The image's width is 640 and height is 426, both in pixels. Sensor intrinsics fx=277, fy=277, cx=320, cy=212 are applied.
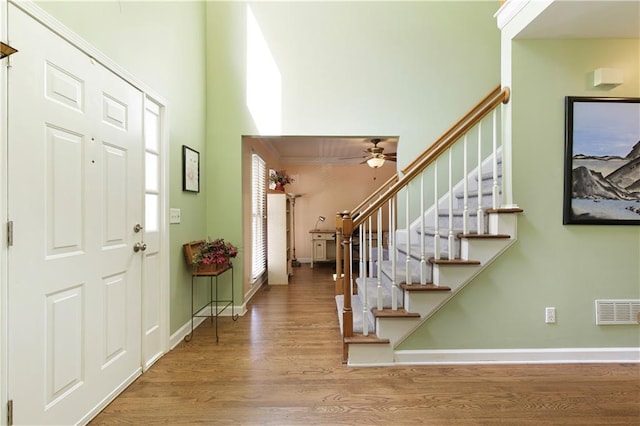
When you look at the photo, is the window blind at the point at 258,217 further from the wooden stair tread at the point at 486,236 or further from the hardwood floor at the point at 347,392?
the wooden stair tread at the point at 486,236

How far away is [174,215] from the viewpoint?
8.08ft

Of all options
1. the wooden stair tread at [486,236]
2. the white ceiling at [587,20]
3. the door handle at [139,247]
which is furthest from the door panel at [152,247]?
the white ceiling at [587,20]

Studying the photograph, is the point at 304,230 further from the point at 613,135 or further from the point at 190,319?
the point at 613,135

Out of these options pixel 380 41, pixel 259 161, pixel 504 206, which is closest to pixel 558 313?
pixel 504 206

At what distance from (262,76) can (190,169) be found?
4.38 feet

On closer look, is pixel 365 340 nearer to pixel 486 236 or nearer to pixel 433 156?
pixel 486 236

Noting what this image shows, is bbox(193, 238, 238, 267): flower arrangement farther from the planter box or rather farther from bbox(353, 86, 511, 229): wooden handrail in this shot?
bbox(353, 86, 511, 229): wooden handrail

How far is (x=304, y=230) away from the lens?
658 cm

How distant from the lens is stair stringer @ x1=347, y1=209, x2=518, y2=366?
2100 mm

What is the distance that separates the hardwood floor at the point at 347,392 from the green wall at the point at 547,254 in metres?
0.24

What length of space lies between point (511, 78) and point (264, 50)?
246cm

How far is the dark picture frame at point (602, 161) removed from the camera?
2072 millimetres

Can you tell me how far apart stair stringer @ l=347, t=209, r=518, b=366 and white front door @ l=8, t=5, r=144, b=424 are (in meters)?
1.65

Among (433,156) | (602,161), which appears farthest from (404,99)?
(602,161)
